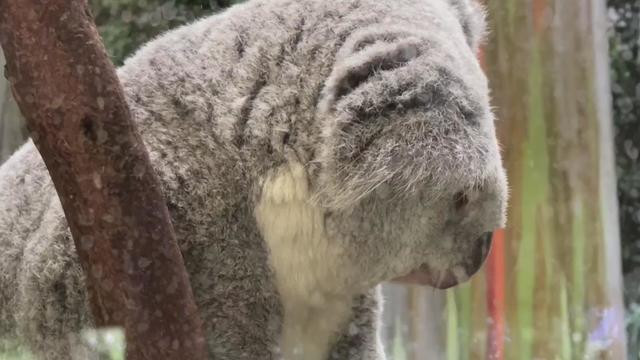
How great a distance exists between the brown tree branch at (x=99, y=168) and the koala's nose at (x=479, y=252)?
61 centimetres

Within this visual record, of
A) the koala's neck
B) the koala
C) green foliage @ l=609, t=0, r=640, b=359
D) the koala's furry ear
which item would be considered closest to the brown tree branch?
the koala

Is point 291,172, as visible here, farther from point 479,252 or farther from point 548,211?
point 548,211

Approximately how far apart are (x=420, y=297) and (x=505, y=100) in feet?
1.53

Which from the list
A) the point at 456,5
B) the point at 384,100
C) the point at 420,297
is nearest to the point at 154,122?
the point at 384,100

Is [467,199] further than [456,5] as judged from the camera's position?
No

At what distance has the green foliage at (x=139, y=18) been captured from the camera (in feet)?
5.30

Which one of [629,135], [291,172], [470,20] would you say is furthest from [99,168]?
[629,135]

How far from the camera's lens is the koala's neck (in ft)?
4.61

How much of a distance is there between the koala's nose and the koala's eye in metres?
0.09

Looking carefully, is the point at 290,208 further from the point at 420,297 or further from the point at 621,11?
the point at 621,11

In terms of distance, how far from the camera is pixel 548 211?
213cm

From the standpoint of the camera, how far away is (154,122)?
4.50ft

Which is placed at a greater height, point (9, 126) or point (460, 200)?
point (9, 126)

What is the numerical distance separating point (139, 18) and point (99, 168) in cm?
78
